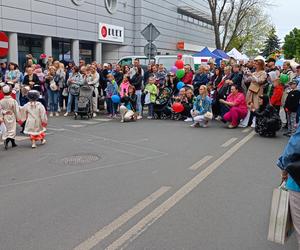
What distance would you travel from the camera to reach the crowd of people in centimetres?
1209

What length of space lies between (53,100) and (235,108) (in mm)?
7111

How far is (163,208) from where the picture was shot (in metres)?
5.49

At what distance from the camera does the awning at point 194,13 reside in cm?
5061

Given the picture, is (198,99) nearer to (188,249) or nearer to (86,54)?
(188,249)

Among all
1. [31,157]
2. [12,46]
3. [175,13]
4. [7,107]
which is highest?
[175,13]

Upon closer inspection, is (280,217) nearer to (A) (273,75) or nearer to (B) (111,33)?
(A) (273,75)

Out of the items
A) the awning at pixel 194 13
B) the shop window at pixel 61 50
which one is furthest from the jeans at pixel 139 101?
the awning at pixel 194 13

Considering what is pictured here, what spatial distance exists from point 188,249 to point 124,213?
4.22 feet

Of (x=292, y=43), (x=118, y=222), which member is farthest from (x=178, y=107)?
(x=292, y=43)

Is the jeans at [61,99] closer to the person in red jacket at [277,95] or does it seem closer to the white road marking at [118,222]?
the person in red jacket at [277,95]

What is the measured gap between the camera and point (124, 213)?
5289 millimetres

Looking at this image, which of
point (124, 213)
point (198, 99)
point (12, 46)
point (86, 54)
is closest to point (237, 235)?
point (124, 213)

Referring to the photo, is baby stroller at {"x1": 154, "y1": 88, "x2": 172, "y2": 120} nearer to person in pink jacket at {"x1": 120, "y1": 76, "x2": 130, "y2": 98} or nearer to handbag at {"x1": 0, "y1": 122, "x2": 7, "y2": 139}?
person in pink jacket at {"x1": 120, "y1": 76, "x2": 130, "y2": 98}

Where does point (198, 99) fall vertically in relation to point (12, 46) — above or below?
below
